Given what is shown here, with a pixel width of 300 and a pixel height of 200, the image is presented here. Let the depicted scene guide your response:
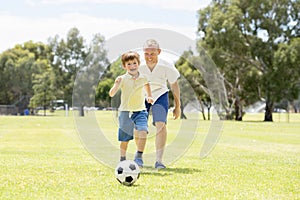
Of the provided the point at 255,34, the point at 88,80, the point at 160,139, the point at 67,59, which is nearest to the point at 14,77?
the point at 67,59

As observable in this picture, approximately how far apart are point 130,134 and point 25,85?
68321mm

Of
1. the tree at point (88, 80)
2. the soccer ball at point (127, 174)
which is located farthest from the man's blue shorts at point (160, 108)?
the tree at point (88, 80)

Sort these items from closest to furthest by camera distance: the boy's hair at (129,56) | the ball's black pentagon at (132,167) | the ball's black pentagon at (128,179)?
Answer: the ball's black pentagon at (128,179) < the ball's black pentagon at (132,167) < the boy's hair at (129,56)

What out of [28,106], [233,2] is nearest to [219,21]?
[233,2]

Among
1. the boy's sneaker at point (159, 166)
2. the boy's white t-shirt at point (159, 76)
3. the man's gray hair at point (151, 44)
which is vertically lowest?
the boy's sneaker at point (159, 166)

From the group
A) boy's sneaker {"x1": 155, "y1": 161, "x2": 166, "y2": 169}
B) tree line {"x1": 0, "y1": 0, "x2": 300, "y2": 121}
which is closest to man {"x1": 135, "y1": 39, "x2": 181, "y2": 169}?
Answer: boy's sneaker {"x1": 155, "y1": 161, "x2": 166, "y2": 169}

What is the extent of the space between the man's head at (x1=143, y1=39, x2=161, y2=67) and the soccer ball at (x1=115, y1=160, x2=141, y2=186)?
2125 millimetres

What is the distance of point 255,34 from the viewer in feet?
150

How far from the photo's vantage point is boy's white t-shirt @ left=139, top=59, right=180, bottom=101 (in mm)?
8039

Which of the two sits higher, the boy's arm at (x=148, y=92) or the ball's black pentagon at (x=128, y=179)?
the boy's arm at (x=148, y=92)

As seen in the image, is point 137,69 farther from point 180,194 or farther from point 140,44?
point 180,194

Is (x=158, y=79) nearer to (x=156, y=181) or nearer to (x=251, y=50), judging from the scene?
(x=156, y=181)

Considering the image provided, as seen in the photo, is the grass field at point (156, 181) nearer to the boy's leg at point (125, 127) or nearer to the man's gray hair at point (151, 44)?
the boy's leg at point (125, 127)

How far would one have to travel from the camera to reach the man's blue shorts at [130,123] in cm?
767
